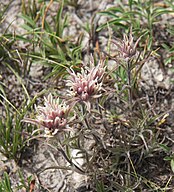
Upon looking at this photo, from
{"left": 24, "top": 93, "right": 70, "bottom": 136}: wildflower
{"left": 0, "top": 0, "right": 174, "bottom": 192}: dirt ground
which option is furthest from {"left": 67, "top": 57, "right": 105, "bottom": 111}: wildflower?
{"left": 0, "top": 0, "right": 174, "bottom": 192}: dirt ground

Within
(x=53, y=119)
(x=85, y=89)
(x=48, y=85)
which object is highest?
(x=85, y=89)

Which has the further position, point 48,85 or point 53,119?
point 48,85

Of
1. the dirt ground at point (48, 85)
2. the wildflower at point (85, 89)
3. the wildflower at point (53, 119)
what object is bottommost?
the dirt ground at point (48, 85)

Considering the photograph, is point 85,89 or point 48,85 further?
point 48,85

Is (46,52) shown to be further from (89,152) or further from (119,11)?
(89,152)

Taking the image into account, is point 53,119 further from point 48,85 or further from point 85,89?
point 48,85

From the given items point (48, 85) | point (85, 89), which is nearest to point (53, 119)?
point (85, 89)

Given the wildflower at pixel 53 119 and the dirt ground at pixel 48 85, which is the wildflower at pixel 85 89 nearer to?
the wildflower at pixel 53 119

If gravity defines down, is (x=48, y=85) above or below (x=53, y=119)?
below

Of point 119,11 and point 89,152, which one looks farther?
point 119,11

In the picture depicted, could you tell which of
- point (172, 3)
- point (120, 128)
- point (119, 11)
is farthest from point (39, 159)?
point (172, 3)

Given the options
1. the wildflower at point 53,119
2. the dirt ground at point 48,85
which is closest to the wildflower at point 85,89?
the wildflower at point 53,119
